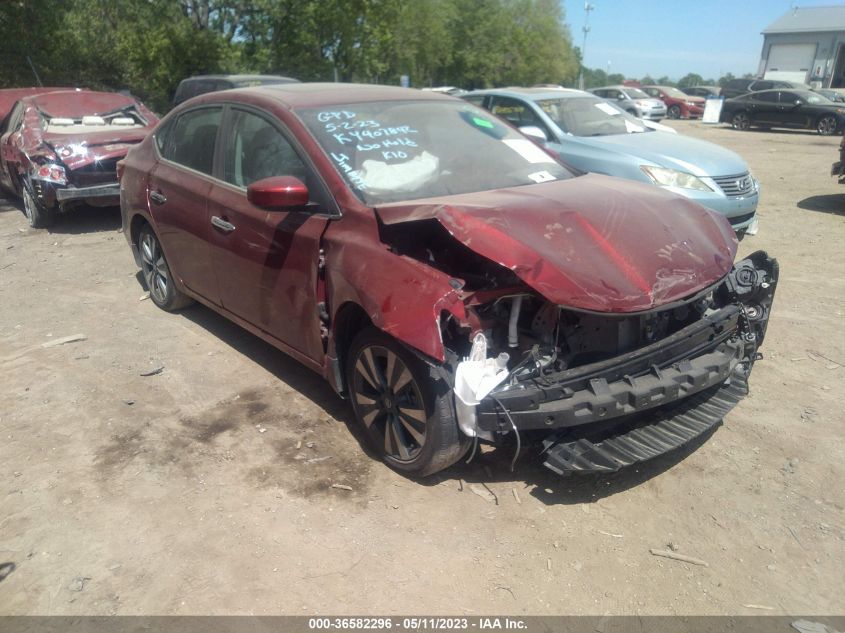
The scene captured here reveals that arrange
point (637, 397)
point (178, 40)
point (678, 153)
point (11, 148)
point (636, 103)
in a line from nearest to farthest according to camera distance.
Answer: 1. point (637, 397)
2. point (678, 153)
3. point (11, 148)
4. point (178, 40)
5. point (636, 103)

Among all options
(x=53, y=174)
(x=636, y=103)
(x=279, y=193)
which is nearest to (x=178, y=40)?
(x=636, y=103)

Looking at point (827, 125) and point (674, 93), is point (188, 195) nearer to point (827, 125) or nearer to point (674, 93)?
point (827, 125)

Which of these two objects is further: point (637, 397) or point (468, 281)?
point (468, 281)

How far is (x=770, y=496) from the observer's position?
3234 millimetres

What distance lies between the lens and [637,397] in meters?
2.94

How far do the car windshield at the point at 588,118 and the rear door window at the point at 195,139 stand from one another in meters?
4.90

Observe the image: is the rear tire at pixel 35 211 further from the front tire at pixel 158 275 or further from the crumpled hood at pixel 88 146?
the front tire at pixel 158 275

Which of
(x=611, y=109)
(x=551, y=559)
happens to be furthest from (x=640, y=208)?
(x=611, y=109)

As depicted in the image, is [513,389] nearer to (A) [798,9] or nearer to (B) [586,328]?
(B) [586,328]

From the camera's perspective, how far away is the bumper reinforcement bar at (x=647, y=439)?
117 inches

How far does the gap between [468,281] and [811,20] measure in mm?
57164

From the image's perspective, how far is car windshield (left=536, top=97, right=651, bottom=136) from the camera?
8219mm

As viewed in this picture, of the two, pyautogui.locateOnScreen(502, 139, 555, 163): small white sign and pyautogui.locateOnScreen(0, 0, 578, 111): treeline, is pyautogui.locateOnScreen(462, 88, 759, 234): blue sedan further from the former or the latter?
pyautogui.locateOnScreen(0, 0, 578, 111): treeline

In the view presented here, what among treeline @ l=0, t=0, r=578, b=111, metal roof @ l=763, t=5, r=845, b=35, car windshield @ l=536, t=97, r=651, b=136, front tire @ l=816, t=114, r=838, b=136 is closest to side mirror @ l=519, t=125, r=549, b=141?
car windshield @ l=536, t=97, r=651, b=136
